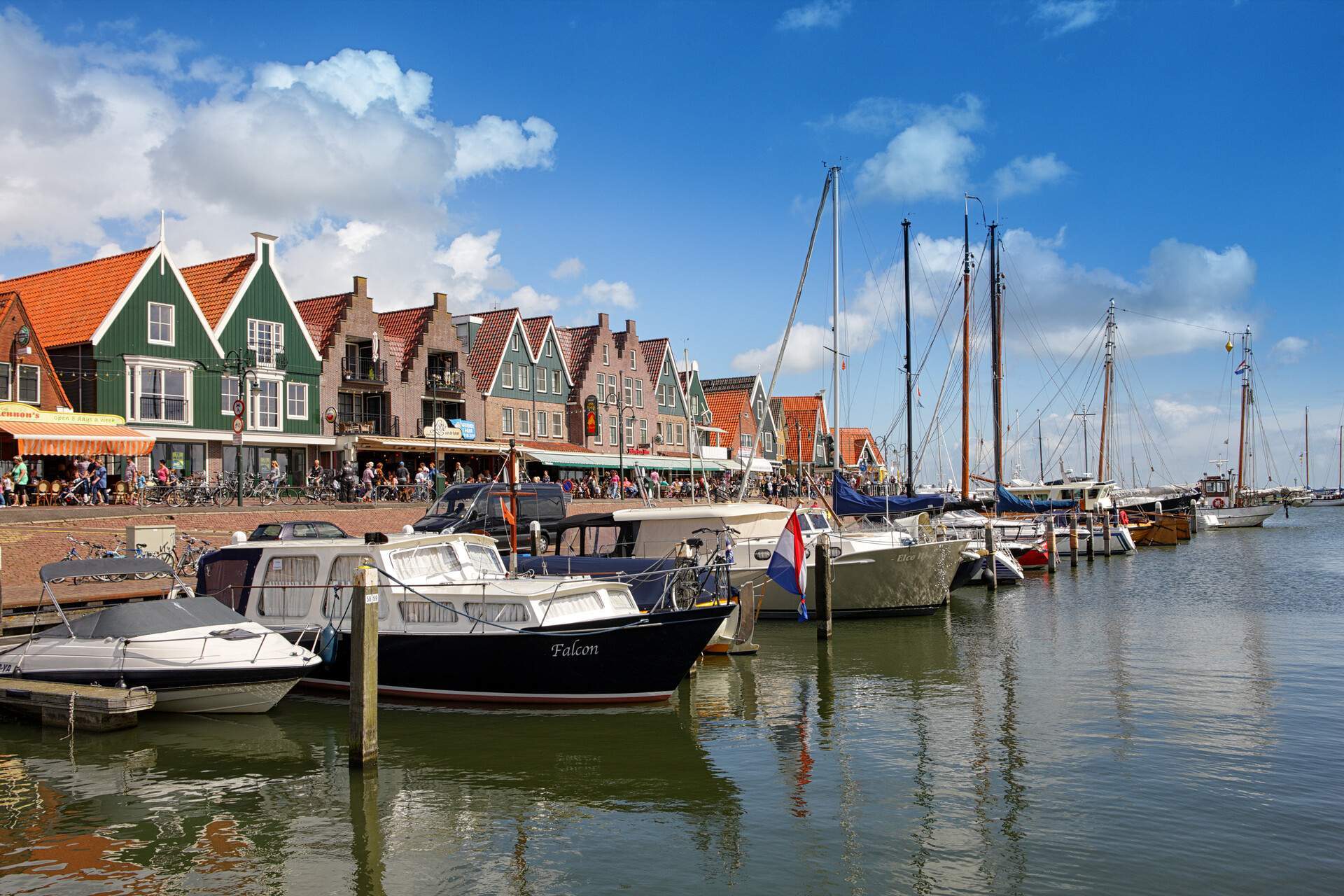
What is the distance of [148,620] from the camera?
16.5m

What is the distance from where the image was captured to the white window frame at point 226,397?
133ft

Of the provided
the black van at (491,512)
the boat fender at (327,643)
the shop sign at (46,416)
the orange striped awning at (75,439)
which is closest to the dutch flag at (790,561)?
the black van at (491,512)

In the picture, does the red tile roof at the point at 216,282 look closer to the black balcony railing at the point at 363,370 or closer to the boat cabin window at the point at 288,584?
the black balcony railing at the point at 363,370

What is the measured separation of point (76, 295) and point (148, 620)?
91.3 ft

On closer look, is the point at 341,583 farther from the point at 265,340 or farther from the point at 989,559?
the point at 265,340

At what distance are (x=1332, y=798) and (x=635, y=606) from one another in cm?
1050

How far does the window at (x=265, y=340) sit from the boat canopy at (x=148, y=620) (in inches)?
1066

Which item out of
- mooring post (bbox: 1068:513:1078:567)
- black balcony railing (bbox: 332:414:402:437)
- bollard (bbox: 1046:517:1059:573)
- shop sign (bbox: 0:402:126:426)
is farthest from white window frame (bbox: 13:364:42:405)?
mooring post (bbox: 1068:513:1078:567)

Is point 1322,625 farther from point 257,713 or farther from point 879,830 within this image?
point 257,713

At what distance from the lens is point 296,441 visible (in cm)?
4316

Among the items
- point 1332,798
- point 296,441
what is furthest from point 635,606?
point 296,441

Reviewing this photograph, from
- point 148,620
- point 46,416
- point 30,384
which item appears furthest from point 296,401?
point 148,620

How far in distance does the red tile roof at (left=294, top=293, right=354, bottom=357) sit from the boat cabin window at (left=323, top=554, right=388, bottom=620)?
29965mm

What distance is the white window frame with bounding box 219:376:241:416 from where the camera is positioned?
40500mm
